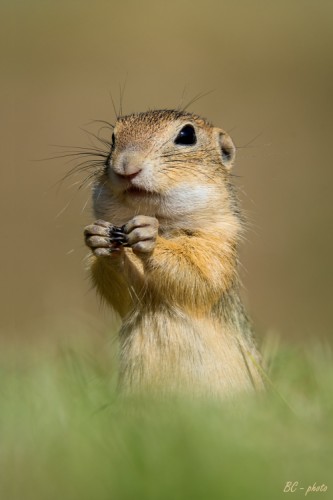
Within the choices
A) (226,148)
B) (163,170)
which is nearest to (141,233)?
(163,170)

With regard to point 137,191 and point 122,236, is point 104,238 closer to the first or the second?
point 122,236

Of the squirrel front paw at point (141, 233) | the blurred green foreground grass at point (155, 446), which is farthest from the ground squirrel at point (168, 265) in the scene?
the blurred green foreground grass at point (155, 446)

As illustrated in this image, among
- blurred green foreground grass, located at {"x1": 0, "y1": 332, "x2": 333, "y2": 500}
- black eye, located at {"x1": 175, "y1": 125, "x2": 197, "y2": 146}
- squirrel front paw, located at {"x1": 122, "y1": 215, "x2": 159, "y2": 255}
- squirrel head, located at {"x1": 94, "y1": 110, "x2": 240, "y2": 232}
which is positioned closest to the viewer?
blurred green foreground grass, located at {"x1": 0, "y1": 332, "x2": 333, "y2": 500}

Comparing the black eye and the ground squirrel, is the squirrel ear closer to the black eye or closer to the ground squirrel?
the black eye

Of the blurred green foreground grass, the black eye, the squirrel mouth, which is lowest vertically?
the blurred green foreground grass

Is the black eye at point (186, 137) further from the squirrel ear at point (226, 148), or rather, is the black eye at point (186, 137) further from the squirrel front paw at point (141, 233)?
the squirrel front paw at point (141, 233)

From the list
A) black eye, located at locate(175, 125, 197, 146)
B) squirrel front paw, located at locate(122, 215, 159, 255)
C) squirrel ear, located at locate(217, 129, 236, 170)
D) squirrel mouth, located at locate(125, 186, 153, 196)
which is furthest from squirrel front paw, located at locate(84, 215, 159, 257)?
squirrel ear, located at locate(217, 129, 236, 170)

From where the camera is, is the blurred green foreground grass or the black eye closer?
the blurred green foreground grass
